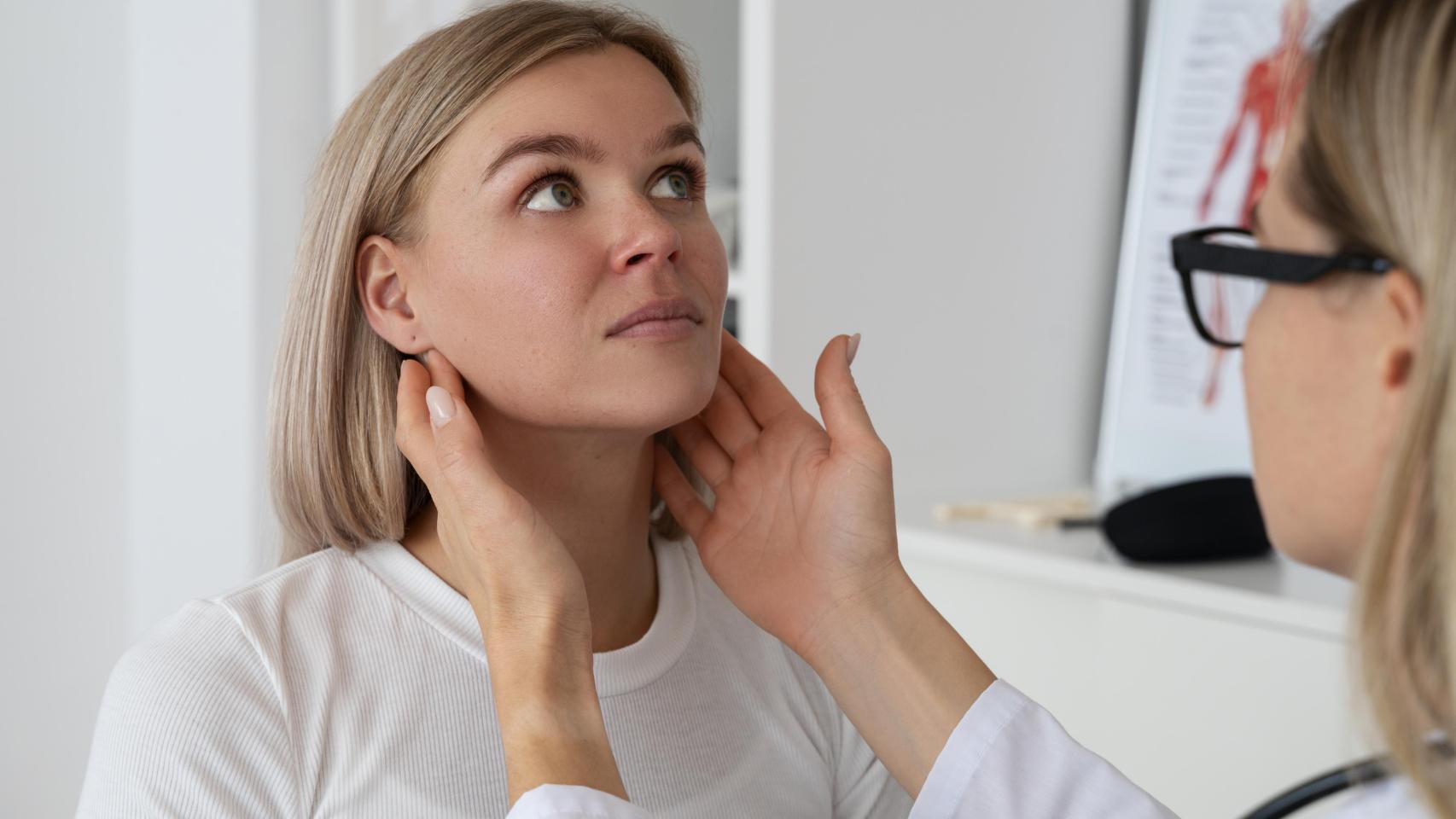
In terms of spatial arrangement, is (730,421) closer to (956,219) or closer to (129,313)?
(956,219)

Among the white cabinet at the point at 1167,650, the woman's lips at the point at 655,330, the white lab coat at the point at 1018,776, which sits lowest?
the white cabinet at the point at 1167,650

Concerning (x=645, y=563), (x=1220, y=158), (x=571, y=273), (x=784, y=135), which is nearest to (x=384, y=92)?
(x=571, y=273)

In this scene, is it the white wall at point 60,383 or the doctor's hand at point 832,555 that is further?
the white wall at point 60,383

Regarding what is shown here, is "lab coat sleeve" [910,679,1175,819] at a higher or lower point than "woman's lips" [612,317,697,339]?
lower

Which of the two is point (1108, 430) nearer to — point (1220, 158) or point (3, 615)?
point (1220, 158)

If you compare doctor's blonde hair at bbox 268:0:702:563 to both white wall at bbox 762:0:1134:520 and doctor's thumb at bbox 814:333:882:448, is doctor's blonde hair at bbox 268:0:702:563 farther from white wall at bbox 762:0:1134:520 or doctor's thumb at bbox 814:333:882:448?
white wall at bbox 762:0:1134:520

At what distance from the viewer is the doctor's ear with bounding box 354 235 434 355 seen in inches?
47.7

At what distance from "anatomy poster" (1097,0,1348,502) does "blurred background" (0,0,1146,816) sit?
0.38 feet

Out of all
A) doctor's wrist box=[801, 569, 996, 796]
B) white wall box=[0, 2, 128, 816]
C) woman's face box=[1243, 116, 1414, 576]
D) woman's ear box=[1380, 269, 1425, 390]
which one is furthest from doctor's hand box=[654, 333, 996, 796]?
white wall box=[0, 2, 128, 816]

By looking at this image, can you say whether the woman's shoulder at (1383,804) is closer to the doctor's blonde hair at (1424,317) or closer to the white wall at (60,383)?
the doctor's blonde hair at (1424,317)

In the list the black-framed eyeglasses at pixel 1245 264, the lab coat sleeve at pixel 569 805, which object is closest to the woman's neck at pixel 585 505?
the lab coat sleeve at pixel 569 805

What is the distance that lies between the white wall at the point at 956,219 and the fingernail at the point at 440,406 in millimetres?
854

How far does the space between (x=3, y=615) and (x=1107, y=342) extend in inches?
70.0

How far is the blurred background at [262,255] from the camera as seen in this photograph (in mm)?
2039
